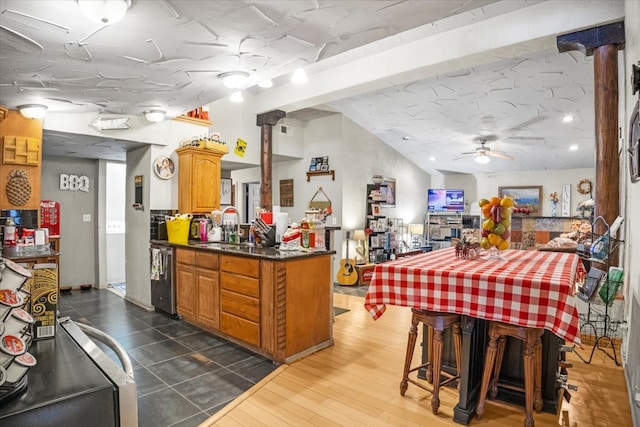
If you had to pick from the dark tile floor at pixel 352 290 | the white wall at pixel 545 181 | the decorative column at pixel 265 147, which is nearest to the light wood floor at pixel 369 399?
the dark tile floor at pixel 352 290

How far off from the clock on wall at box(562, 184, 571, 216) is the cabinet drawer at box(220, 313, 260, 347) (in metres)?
8.62

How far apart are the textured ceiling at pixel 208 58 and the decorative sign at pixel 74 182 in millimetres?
430

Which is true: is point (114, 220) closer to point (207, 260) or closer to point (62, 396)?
point (207, 260)

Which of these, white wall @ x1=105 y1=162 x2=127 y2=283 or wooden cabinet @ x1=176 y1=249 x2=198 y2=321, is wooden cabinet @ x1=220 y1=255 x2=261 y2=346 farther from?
white wall @ x1=105 y1=162 x2=127 y2=283

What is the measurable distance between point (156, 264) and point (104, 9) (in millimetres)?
3222

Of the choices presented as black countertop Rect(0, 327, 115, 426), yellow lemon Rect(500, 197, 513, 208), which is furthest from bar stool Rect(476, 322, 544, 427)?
black countertop Rect(0, 327, 115, 426)

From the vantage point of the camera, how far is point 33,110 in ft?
11.1

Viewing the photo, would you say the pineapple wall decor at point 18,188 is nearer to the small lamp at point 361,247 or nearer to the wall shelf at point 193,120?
the wall shelf at point 193,120

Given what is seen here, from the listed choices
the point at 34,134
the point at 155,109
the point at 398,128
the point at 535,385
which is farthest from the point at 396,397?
the point at 398,128

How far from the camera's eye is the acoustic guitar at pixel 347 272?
639 centimetres

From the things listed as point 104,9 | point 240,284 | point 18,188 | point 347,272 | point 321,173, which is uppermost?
point 104,9

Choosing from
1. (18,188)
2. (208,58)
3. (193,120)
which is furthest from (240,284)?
(193,120)

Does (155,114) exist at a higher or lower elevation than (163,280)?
higher

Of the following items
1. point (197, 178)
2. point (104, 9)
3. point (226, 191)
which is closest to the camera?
point (104, 9)
